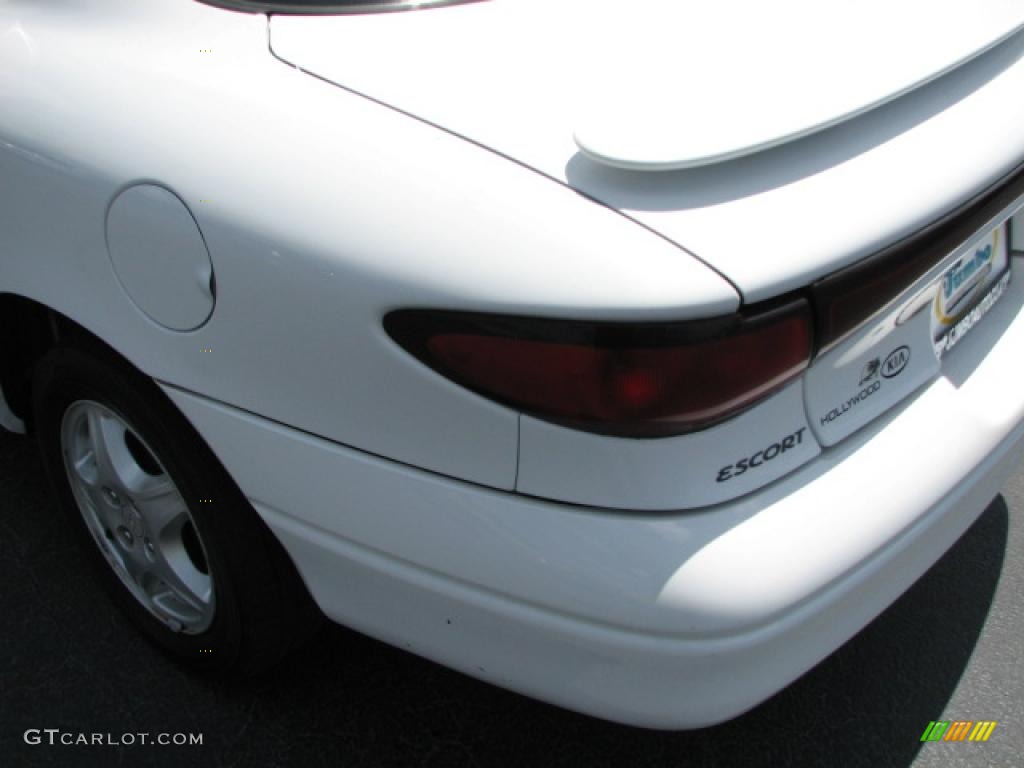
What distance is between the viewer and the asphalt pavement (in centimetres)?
197

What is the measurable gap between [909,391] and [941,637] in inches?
34.1

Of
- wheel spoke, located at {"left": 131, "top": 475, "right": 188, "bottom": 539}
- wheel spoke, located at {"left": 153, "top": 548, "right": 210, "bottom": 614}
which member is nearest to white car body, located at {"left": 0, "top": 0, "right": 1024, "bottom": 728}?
wheel spoke, located at {"left": 131, "top": 475, "right": 188, "bottom": 539}

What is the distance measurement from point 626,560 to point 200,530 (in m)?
0.80

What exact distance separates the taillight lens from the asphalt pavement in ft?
2.97

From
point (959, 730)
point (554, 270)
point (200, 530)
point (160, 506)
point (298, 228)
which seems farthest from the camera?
point (959, 730)

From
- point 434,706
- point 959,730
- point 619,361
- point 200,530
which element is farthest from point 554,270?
point 959,730

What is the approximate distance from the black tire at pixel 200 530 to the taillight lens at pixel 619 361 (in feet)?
1.79

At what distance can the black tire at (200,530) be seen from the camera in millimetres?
1726

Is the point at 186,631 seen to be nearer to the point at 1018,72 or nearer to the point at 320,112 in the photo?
the point at 320,112

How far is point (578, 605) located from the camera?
136 centimetres

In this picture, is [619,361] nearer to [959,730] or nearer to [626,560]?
[626,560]

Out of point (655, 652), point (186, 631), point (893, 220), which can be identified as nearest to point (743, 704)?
point (655, 652)

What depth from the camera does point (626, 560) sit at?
1.33 m

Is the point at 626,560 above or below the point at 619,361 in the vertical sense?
below
